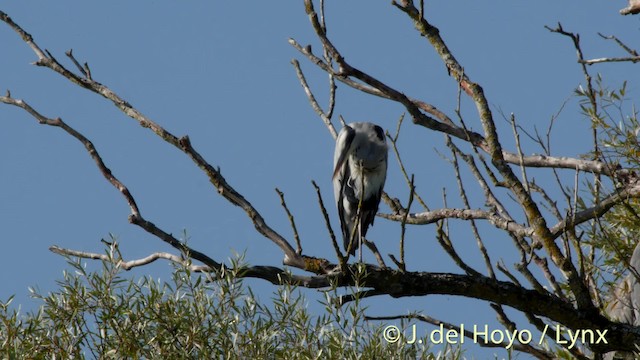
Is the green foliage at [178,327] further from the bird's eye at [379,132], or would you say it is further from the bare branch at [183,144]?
the bird's eye at [379,132]

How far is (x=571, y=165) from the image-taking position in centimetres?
445

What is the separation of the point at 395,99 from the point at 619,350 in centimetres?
136

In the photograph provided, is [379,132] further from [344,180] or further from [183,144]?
[183,144]

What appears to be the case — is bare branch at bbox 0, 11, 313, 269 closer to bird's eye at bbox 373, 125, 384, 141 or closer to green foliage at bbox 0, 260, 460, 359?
green foliage at bbox 0, 260, 460, 359

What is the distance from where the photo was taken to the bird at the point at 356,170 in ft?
24.9

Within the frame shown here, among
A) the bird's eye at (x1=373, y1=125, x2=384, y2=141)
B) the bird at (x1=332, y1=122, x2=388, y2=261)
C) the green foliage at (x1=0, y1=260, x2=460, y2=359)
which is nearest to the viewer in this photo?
the green foliage at (x1=0, y1=260, x2=460, y2=359)

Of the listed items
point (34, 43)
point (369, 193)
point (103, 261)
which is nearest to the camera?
point (103, 261)

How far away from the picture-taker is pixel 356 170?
7.61 meters

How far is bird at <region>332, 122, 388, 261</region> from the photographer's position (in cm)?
758

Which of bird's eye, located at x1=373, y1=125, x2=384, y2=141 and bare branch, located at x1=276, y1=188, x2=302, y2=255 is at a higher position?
bird's eye, located at x1=373, y1=125, x2=384, y2=141

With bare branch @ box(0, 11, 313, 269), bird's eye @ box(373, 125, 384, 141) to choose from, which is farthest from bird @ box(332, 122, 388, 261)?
bare branch @ box(0, 11, 313, 269)

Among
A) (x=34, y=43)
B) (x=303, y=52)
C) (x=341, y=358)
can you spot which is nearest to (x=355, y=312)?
(x=341, y=358)

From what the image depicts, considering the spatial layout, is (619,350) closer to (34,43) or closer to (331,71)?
(331,71)

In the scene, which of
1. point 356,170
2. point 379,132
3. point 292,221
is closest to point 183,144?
point 292,221
